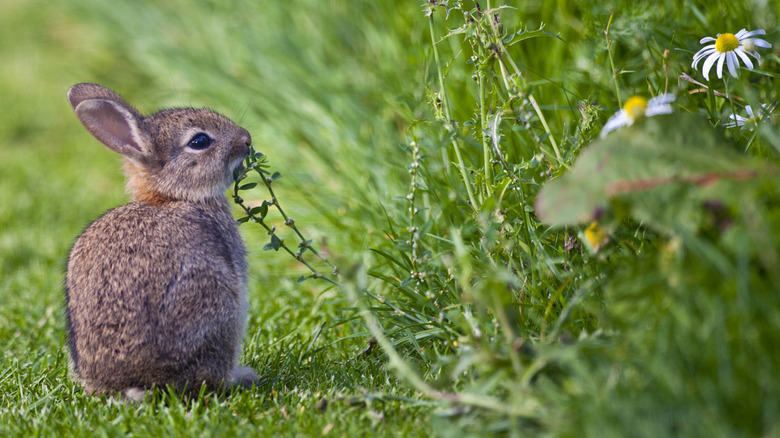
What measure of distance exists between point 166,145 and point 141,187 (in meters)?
0.25

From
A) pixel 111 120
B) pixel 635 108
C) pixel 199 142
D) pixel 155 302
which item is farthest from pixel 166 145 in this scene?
pixel 635 108

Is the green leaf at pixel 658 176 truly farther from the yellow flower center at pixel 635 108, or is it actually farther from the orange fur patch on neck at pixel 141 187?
the orange fur patch on neck at pixel 141 187

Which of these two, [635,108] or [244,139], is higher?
[244,139]

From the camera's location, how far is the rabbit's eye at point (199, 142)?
3.87 meters

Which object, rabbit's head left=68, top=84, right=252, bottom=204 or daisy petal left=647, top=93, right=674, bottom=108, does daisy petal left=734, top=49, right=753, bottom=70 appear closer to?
daisy petal left=647, top=93, right=674, bottom=108

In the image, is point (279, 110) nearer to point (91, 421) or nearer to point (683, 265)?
point (91, 421)

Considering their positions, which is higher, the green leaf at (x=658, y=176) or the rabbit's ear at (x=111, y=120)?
the rabbit's ear at (x=111, y=120)

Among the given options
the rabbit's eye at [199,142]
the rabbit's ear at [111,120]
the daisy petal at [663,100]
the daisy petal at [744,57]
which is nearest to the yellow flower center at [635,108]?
the daisy petal at [663,100]

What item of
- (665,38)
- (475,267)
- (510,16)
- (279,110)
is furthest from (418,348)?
(279,110)

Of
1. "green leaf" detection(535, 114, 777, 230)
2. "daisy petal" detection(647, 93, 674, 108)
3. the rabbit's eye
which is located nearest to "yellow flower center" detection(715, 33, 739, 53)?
"daisy petal" detection(647, 93, 674, 108)

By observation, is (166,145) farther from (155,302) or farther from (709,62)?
(709,62)

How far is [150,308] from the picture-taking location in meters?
3.07

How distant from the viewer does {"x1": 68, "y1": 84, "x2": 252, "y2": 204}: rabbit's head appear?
3686 millimetres

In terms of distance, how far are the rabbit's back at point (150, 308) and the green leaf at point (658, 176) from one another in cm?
155
